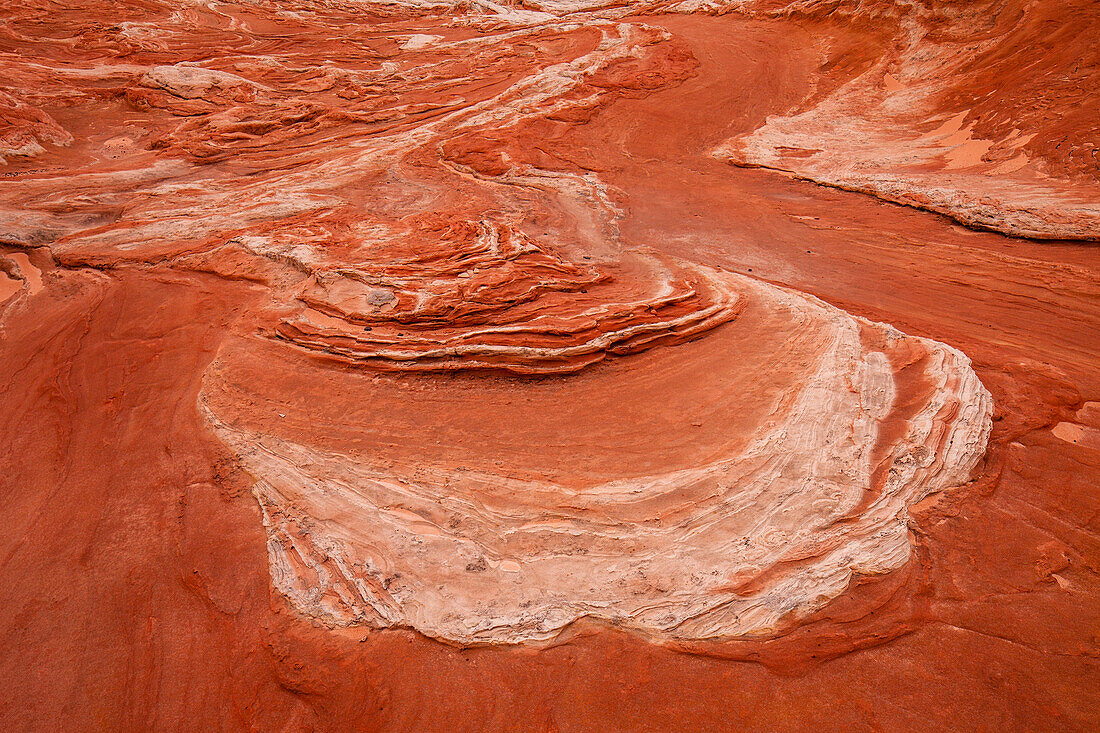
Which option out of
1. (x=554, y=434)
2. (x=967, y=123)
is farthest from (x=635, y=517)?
(x=967, y=123)

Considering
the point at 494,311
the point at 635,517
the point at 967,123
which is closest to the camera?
the point at 635,517

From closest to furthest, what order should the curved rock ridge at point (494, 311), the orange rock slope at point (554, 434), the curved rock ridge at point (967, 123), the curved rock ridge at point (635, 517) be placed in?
the orange rock slope at point (554, 434)
the curved rock ridge at point (635, 517)
the curved rock ridge at point (494, 311)
the curved rock ridge at point (967, 123)

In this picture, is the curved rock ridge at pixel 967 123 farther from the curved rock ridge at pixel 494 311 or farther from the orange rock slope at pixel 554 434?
the curved rock ridge at pixel 494 311

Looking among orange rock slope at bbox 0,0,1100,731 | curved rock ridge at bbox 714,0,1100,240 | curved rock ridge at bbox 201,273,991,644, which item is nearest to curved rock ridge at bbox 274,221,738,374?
orange rock slope at bbox 0,0,1100,731

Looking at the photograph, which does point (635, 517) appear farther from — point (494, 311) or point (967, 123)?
point (967, 123)

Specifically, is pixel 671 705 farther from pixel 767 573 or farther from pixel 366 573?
pixel 366 573

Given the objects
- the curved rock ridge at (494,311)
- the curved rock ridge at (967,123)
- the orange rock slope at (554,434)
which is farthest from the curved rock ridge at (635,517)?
the curved rock ridge at (967,123)

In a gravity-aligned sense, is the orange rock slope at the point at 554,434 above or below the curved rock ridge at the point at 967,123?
below
